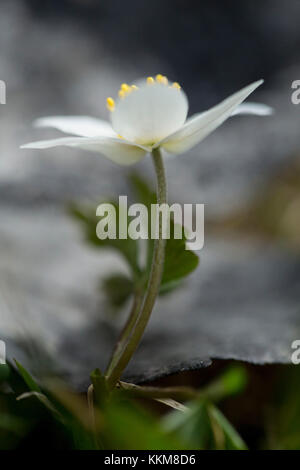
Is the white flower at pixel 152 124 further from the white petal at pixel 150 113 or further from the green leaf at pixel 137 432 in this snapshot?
the green leaf at pixel 137 432

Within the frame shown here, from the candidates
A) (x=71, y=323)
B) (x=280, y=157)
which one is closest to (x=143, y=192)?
(x=71, y=323)

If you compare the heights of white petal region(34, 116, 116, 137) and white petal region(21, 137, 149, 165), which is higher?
white petal region(34, 116, 116, 137)

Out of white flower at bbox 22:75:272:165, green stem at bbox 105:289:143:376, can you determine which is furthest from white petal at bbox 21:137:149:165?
green stem at bbox 105:289:143:376

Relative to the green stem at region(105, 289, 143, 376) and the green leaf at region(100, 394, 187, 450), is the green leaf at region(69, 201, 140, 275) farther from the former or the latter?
the green leaf at region(100, 394, 187, 450)

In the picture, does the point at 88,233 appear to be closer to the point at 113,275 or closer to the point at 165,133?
the point at 113,275

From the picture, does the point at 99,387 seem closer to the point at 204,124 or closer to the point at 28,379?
the point at 28,379

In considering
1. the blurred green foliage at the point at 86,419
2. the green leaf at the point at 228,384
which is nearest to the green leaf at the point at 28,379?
the blurred green foliage at the point at 86,419
